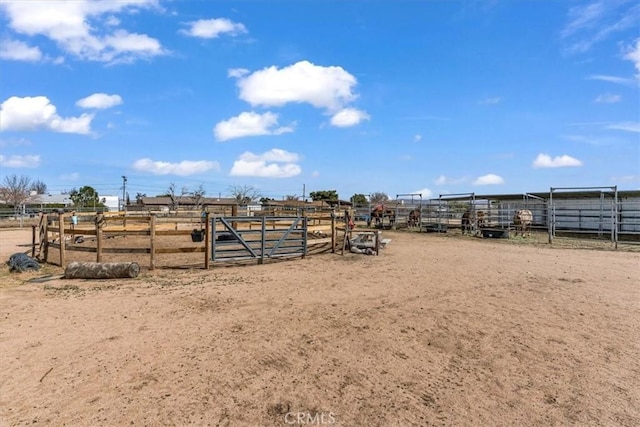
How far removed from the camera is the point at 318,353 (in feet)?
13.3

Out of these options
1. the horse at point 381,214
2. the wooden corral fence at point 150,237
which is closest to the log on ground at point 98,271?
the wooden corral fence at point 150,237

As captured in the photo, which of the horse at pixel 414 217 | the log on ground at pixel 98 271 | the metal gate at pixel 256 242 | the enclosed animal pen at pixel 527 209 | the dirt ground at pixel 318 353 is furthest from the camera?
the horse at pixel 414 217

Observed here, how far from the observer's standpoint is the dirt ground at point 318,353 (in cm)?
300

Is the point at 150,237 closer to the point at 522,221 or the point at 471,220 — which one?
the point at 471,220

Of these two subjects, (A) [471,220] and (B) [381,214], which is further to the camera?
(B) [381,214]

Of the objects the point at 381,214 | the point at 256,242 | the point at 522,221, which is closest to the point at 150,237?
the point at 256,242

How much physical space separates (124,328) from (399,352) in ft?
11.0

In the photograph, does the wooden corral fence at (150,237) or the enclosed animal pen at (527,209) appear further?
the enclosed animal pen at (527,209)

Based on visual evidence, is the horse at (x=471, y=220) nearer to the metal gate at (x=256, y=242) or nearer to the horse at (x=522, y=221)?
the horse at (x=522, y=221)

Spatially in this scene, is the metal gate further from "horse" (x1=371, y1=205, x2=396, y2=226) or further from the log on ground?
"horse" (x1=371, y1=205, x2=396, y2=226)

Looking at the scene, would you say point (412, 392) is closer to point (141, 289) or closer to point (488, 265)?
point (141, 289)

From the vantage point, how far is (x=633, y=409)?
9.97 ft

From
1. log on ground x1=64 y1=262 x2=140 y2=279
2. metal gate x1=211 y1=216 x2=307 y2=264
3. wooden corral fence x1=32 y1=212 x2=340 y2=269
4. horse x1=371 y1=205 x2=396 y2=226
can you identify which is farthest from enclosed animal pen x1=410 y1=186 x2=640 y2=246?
log on ground x1=64 y1=262 x2=140 y2=279

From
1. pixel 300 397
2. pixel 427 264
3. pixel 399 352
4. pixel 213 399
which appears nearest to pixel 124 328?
pixel 213 399
